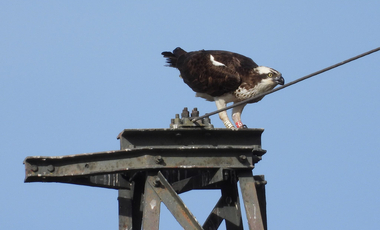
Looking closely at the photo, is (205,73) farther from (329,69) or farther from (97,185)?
(329,69)

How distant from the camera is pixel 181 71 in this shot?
10.7m

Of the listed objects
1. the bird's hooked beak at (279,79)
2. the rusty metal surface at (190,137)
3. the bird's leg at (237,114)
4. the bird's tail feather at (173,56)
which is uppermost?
the bird's tail feather at (173,56)

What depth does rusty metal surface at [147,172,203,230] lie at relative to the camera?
712 centimetres

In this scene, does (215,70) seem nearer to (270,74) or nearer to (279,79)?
(270,74)

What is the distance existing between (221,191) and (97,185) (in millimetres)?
1546

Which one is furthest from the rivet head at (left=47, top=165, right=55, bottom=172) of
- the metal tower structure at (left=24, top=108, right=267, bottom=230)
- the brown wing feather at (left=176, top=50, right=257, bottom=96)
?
the brown wing feather at (left=176, top=50, right=257, bottom=96)

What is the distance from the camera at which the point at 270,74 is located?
10.1m

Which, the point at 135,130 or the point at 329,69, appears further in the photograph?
the point at 135,130

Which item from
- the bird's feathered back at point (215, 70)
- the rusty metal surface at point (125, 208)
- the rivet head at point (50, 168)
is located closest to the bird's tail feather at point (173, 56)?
the bird's feathered back at point (215, 70)

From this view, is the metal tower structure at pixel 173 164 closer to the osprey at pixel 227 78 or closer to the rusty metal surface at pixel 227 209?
the rusty metal surface at pixel 227 209

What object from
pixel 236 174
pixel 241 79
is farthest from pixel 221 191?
pixel 241 79

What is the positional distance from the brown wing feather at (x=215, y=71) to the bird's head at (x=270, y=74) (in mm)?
166

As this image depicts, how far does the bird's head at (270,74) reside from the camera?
10.0 metres

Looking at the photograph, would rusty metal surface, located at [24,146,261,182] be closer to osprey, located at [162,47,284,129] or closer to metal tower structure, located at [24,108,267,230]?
metal tower structure, located at [24,108,267,230]
